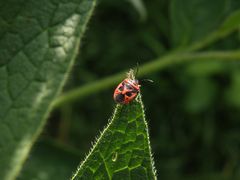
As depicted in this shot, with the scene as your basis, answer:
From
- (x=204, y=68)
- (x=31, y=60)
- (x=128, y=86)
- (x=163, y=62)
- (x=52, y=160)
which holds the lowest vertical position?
(x=204, y=68)

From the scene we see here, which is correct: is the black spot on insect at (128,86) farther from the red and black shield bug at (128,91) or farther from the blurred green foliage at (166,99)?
the blurred green foliage at (166,99)

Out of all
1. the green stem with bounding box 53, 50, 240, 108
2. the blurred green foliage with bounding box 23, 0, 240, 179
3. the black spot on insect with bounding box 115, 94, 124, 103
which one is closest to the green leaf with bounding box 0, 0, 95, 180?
the black spot on insect with bounding box 115, 94, 124, 103

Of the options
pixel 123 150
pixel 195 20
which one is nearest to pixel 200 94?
pixel 195 20

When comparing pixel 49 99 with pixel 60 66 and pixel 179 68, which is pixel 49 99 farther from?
pixel 179 68

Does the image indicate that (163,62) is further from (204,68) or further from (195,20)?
(204,68)

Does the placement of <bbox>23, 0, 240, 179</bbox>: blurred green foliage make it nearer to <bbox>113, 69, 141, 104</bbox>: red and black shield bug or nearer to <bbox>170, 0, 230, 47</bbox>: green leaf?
<bbox>170, 0, 230, 47</bbox>: green leaf

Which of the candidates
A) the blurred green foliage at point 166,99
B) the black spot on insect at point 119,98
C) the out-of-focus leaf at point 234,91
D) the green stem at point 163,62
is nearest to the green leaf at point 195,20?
the green stem at point 163,62
